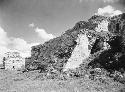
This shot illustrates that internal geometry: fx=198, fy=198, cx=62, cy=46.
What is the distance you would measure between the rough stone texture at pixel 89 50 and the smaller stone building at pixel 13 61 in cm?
1338

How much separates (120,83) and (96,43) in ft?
43.5

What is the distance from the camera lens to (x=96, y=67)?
2292cm

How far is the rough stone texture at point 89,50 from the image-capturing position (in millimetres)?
22578

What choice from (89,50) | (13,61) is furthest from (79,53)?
(13,61)

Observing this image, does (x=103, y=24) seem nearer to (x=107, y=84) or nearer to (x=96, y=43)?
(x=96, y=43)

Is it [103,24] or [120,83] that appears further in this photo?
[103,24]

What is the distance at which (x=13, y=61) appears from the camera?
4734cm

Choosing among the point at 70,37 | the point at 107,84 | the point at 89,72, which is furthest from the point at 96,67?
the point at 70,37

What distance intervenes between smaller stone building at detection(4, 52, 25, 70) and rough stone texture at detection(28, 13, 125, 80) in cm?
1338

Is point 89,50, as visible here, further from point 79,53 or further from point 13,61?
point 13,61

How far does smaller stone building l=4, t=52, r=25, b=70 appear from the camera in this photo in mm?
46438

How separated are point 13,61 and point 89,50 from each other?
24660 millimetres

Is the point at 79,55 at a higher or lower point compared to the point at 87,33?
lower

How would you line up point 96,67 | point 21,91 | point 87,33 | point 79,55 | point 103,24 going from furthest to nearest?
point 103,24 < point 87,33 < point 79,55 < point 96,67 < point 21,91
